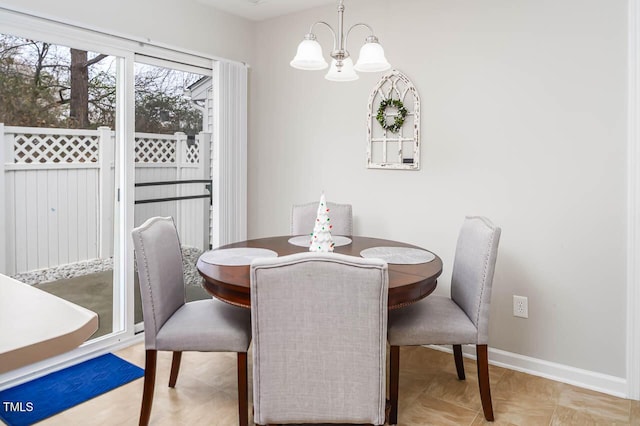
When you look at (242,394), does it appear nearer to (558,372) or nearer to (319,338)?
(319,338)

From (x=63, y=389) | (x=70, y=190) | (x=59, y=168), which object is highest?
(x=59, y=168)

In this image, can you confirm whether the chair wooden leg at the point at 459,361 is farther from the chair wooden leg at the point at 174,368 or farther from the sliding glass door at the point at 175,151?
the sliding glass door at the point at 175,151

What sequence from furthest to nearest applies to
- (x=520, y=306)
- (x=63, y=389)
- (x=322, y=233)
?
(x=520, y=306) < (x=63, y=389) < (x=322, y=233)

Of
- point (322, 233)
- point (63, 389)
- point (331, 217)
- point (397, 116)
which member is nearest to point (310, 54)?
point (322, 233)

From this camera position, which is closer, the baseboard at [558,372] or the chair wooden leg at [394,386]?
the chair wooden leg at [394,386]

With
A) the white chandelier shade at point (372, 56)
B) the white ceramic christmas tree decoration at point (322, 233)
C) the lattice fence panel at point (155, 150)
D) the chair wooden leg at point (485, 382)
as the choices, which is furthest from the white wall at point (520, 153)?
the lattice fence panel at point (155, 150)

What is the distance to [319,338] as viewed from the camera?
5.36 ft

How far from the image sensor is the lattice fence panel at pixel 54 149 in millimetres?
2760

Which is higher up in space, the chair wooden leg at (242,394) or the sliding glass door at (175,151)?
the sliding glass door at (175,151)

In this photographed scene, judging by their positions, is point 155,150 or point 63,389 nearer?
point 63,389

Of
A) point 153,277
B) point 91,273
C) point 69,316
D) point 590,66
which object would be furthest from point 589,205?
point 91,273

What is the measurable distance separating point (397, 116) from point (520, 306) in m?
1.49

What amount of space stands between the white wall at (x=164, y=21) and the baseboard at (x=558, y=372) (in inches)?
117

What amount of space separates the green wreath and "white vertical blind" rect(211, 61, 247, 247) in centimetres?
126
